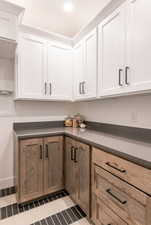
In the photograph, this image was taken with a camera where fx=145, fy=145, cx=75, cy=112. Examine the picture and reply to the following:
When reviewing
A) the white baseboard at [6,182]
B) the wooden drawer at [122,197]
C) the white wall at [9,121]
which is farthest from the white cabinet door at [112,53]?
the white baseboard at [6,182]

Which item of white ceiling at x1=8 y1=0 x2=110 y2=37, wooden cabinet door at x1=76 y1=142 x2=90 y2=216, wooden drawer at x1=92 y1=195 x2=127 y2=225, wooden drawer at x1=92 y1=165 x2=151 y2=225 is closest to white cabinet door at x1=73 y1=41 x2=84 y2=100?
white ceiling at x1=8 y1=0 x2=110 y2=37

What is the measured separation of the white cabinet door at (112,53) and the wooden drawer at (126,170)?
2.23 feet

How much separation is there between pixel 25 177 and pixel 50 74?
58.4 inches

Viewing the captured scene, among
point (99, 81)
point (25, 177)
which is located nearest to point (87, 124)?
point (99, 81)

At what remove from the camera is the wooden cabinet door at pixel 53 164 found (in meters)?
1.93

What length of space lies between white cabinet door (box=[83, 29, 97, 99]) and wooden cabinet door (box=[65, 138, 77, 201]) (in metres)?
0.71

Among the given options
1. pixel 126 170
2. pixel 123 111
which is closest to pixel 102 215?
pixel 126 170

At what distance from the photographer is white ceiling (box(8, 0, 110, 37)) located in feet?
6.39

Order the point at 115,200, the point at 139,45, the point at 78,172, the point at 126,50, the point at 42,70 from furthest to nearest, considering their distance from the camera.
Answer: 1. the point at 42,70
2. the point at 78,172
3. the point at 126,50
4. the point at 139,45
5. the point at 115,200

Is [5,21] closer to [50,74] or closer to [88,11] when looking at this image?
[50,74]

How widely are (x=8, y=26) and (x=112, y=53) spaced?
1.20 meters

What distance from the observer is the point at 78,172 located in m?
1.71

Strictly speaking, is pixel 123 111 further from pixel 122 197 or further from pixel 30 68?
pixel 30 68

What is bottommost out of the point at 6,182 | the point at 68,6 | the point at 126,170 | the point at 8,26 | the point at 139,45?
the point at 6,182
